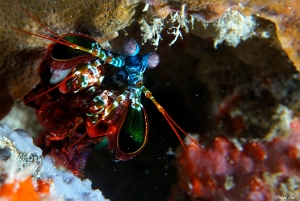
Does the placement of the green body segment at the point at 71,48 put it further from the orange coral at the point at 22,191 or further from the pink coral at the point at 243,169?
the pink coral at the point at 243,169

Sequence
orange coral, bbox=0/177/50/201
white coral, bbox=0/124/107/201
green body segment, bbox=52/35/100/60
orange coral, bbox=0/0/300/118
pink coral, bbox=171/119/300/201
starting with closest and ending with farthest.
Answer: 1. orange coral, bbox=0/177/50/201
2. white coral, bbox=0/124/107/201
3. orange coral, bbox=0/0/300/118
4. green body segment, bbox=52/35/100/60
5. pink coral, bbox=171/119/300/201

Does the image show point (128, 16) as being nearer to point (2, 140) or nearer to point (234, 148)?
point (2, 140)

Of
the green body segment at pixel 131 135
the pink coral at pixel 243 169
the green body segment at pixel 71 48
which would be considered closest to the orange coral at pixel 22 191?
the green body segment at pixel 131 135

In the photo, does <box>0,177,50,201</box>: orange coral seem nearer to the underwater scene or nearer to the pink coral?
the underwater scene

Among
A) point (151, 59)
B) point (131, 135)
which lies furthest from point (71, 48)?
point (131, 135)

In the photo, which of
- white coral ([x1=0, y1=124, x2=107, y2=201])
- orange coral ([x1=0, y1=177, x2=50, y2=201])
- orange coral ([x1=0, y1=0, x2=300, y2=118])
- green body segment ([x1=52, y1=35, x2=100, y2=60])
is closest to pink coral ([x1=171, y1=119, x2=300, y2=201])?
orange coral ([x1=0, y1=0, x2=300, y2=118])
